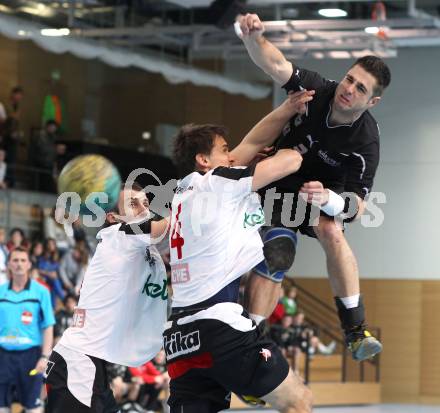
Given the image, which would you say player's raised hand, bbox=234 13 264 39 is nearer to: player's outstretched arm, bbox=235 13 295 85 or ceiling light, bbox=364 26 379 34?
player's outstretched arm, bbox=235 13 295 85

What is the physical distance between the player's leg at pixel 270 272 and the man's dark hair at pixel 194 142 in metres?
0.67

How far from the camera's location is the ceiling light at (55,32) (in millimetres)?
14696

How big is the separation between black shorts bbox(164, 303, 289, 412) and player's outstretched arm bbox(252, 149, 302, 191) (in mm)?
605

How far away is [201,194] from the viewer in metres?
4.92

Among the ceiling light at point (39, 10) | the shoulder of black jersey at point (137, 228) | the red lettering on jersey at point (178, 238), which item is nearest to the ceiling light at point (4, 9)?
the ceiling light at point (39, 10)

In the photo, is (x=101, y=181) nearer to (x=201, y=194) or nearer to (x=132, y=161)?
(x=201, y=194)

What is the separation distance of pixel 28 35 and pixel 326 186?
9640 millimetres

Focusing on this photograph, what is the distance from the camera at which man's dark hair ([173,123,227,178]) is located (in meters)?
5.15

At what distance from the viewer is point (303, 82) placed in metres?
5.34

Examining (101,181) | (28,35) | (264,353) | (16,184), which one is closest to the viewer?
(264,353)

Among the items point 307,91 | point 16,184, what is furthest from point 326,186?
point 16,184

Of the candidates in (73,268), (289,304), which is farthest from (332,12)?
(73,268)

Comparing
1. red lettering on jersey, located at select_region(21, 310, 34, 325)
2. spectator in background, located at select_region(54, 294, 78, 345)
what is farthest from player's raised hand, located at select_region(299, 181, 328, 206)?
spectator in background, located at select_region(54, 294, 78, 345)

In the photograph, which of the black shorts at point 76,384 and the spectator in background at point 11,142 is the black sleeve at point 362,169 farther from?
the spectator in background at point 11,142
